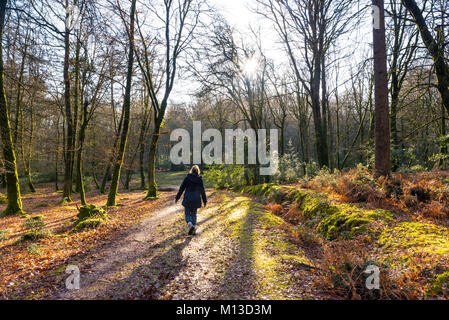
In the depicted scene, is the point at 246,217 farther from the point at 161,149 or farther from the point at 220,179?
the point at 161,149

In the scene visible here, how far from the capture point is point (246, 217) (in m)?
7.91

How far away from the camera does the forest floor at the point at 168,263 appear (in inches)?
142

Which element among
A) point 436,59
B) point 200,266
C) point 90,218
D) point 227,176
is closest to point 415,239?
point 200,266

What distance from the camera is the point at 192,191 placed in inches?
265

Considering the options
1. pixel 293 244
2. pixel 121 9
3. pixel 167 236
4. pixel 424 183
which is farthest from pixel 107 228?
pixel 121 9

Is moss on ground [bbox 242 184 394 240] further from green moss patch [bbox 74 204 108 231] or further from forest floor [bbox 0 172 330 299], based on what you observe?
green moss patch [bbox 74 204 108 231]

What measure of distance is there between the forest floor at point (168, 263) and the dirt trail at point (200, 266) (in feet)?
0.05

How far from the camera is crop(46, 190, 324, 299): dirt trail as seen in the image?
11.7ft

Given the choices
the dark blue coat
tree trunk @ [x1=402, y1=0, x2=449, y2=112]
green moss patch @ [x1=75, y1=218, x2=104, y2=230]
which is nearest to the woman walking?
the dark blue coat

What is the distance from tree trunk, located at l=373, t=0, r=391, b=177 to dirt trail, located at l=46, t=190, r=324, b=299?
396 centimetres

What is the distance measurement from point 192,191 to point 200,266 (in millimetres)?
2576

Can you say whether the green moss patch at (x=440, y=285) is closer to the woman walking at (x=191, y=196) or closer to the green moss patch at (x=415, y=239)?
the green moss patch at (x=415, y=239)

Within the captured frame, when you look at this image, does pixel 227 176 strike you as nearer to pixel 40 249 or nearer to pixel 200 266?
pixel 40 249
